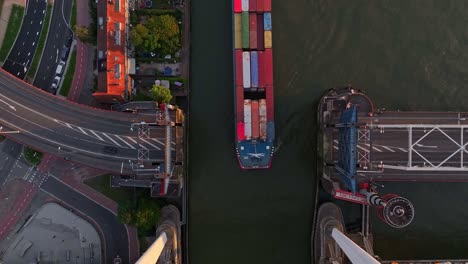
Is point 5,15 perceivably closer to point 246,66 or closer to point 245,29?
point 245,29

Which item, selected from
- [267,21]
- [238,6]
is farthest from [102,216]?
[267,21]

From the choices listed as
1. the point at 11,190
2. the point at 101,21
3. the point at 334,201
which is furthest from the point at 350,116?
the point at 11,190

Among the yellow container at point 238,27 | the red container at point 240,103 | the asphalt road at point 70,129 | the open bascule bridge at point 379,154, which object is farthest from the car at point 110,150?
the open bascule bridge at point 379,154

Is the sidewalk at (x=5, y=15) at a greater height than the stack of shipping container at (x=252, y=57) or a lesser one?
greater

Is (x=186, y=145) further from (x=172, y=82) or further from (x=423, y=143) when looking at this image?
(x=423, y=143)

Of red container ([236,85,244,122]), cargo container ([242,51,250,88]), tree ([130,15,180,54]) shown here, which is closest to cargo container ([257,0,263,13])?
cargo container ([242,51,250,88])

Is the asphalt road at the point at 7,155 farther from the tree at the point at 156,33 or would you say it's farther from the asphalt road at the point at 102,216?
the tree at the point at 156,33

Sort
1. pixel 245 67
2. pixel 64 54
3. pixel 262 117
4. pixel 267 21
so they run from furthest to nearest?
1. pixel 64 54
2. pixel 267 21
3. pixel 245 67
4. pixel 262 117
